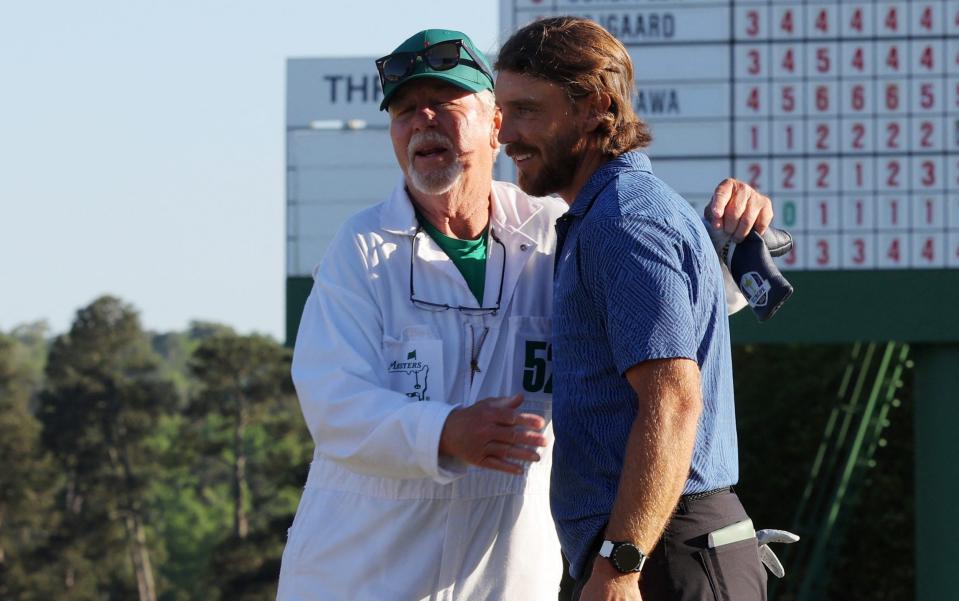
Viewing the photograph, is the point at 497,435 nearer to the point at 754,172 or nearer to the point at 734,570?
the point at 734,570

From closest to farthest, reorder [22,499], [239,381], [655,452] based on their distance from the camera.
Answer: [655,452], [22,499], [239,381]

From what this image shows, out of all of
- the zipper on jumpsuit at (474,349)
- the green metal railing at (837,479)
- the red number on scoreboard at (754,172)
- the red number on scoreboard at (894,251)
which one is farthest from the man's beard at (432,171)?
the green metal railing at (837,479)

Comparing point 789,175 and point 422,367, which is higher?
point 789,175

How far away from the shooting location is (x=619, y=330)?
3258mm

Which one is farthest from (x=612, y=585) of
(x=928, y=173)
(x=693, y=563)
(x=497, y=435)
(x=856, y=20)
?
(x=856, y=20)

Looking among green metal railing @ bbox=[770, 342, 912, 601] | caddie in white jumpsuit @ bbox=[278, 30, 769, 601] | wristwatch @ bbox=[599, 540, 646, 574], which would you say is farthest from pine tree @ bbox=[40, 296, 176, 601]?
wristwatch @ bbox=[599, 540, 646, 574]

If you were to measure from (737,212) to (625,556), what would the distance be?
1016 millimetres

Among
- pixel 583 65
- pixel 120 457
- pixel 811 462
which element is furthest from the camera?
pixel 120 457

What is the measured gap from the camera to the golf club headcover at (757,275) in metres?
3.79

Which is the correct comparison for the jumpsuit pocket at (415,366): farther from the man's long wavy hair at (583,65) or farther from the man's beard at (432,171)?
the man's long wavy hair at (583,65)

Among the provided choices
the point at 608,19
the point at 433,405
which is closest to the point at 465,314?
the point at 433,405

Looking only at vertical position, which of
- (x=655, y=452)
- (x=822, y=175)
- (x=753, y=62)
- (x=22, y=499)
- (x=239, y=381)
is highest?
(x=753, y=62)

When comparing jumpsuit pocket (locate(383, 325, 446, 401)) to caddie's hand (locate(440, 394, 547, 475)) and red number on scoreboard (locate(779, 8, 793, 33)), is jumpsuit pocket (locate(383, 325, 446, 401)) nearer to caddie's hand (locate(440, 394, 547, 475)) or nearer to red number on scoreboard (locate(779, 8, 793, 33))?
caddie's hand (locate(440, 394, 547, 475))

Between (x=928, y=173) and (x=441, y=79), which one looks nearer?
(x=441, y=79)
